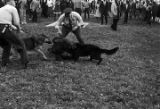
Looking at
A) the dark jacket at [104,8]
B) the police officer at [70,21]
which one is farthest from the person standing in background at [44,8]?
the police officer at [70,21]

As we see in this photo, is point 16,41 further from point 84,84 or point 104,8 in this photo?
point 104,8

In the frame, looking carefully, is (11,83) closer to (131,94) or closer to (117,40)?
(131,94)

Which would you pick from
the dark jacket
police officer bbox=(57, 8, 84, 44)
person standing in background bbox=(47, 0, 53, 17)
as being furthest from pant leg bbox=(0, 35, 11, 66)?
person standing in background bbox=(47, 0, 53, 17)

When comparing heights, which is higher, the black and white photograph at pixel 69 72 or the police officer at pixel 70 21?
the police officer at pixel 70 21

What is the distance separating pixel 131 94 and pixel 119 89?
438mm

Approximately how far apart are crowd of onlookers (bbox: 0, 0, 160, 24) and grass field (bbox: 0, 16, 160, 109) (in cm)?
1015

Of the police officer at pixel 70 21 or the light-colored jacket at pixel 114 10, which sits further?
the light-colored jacket at pixel 114 10

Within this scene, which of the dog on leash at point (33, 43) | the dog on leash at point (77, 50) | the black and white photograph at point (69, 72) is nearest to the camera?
the black and white photograph at point (69, 72)

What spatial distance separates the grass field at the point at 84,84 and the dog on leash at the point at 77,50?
262 millimetres

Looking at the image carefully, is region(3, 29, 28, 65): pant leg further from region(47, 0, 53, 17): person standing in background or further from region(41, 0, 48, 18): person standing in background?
region(47, 0, 53, 17): person standing in background

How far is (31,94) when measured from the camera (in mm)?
8438

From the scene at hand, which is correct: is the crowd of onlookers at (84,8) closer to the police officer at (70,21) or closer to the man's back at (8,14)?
the police officer at (70,21)

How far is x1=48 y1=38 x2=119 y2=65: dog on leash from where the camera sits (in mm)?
11888

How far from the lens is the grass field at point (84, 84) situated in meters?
7.94
